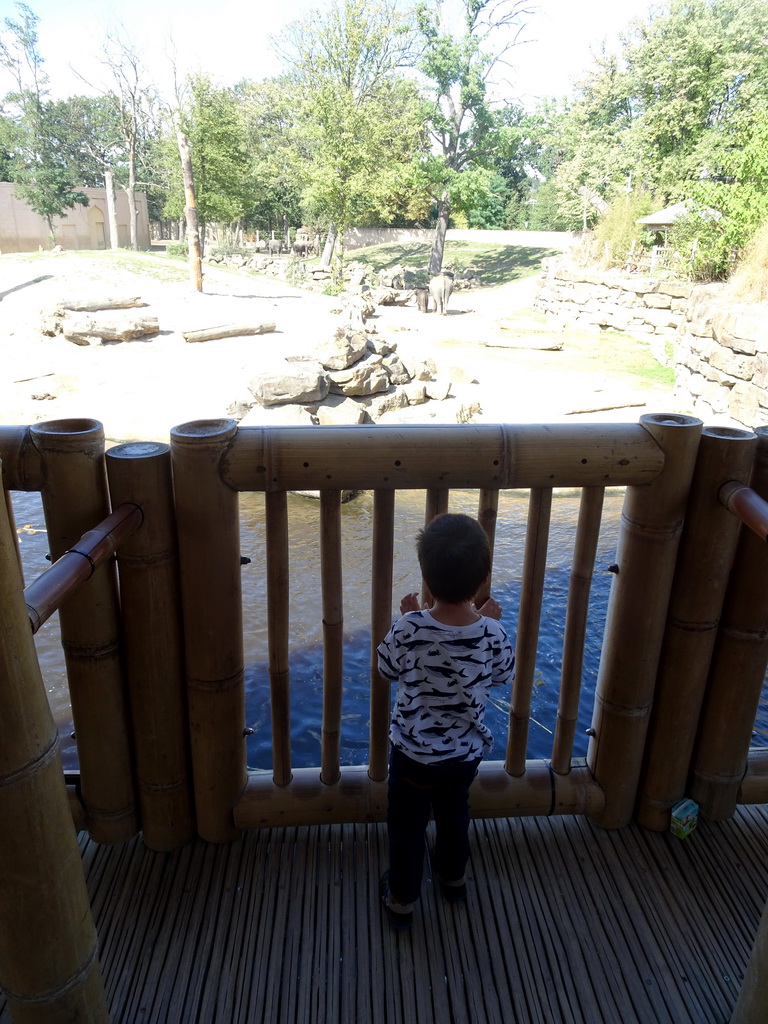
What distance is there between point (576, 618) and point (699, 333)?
9903 mm

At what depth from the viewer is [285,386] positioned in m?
9.94

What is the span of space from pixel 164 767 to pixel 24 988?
0.77 meters

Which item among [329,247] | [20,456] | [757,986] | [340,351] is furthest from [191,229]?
[757,986]

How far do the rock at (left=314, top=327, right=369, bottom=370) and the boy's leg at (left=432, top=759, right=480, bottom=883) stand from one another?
9531 millimetres

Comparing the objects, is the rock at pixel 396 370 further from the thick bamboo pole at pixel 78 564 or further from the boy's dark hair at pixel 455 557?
the boy's dark hair at pixel 455 557

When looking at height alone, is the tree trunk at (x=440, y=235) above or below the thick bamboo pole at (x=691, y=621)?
above

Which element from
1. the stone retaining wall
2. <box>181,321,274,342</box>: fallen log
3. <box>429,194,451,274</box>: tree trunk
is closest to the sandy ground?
<box>181,321,274,342</box>: fallen log

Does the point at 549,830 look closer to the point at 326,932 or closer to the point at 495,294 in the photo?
the point at 326,932

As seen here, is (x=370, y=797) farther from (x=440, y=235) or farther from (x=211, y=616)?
Result: (x=440, y=235)

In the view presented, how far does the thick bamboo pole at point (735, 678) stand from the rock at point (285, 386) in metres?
8.40

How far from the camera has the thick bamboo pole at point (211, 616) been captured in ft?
5.58

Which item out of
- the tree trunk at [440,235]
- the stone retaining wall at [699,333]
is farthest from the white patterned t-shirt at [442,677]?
the tree trunk at [440,235]

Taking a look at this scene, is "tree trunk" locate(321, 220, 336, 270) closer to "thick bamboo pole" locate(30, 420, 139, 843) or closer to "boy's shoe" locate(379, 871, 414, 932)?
"thick bamboo pole" locate(30, 420, 139, 843)

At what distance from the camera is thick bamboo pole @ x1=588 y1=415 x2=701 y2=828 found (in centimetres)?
182
